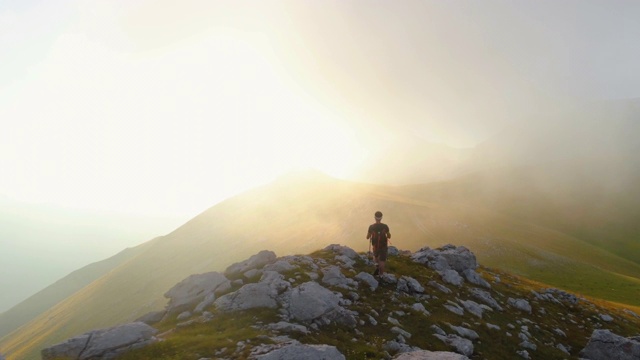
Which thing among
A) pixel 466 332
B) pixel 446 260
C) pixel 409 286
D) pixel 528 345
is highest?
pixel 409 286

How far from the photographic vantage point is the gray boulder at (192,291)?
28.8m

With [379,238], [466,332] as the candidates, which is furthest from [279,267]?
[466,332]

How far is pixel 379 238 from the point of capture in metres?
33.3

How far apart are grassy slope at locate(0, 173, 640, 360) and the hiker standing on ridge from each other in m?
66.0

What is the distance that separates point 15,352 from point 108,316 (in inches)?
1980

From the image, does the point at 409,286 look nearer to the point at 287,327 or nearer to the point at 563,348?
the point at 563,348

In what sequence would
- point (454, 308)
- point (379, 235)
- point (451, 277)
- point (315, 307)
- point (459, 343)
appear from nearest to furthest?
point (315, 307) → point (459, 343) → point (454, 308) → point (379, 235) → point (451, 277)

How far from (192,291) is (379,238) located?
1752 cm

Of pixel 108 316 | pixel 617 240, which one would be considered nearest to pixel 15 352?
pixel 108 316

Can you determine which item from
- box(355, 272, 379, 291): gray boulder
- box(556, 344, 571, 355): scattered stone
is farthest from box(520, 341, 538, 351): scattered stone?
box(355, 272, 379, 291): gray boulder

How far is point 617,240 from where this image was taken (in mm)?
170625

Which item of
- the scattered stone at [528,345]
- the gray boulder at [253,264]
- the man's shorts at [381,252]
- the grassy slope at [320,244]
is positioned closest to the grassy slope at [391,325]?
the scattered stone at [528,345]

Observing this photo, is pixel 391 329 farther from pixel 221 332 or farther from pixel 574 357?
pixel 574 357

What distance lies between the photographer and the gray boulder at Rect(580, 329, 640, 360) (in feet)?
95.4
